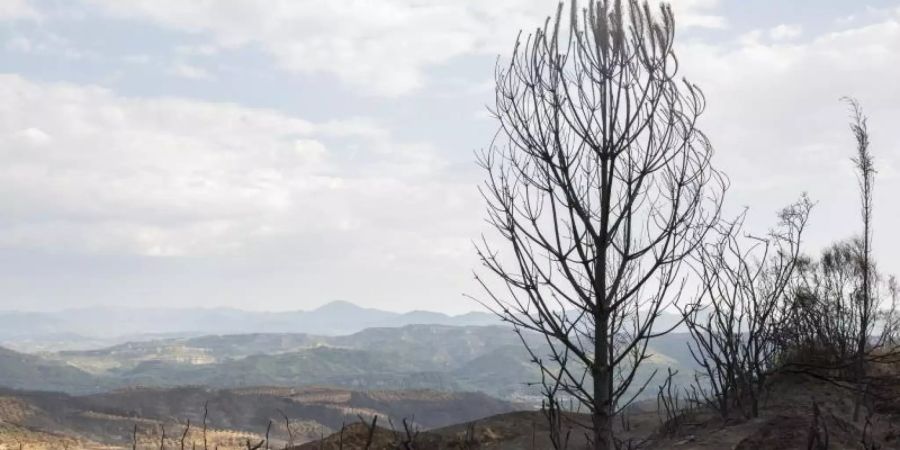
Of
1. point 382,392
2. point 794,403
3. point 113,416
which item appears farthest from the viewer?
point 382,392

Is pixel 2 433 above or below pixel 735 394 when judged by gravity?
below

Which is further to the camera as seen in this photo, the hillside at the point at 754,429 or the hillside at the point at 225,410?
the hillside at the point at 225,410

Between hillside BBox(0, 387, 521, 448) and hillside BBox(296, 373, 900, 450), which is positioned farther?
hillside BBox(0, 387, 521, 448)

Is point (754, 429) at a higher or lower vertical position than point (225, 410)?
higher

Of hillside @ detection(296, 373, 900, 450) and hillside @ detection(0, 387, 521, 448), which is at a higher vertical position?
hillside @ detection(296, 373, 900, 450)

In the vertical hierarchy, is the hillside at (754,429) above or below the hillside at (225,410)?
above

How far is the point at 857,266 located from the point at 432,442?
15977 millimetres

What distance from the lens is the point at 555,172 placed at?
18.3 ft

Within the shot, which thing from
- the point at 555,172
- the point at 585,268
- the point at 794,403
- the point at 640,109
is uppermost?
the point at 640,109

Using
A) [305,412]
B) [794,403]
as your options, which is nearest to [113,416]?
[305,412]

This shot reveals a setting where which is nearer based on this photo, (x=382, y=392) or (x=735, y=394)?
(x=735, y=394)

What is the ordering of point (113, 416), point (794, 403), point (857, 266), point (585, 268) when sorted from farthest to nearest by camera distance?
1. point (113, 416)
2. point (857, 266)
3. point (794, 403)
4. point (585, 268)

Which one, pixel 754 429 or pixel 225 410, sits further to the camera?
pixel 225 410

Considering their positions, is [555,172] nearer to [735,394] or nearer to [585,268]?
[585,268]
